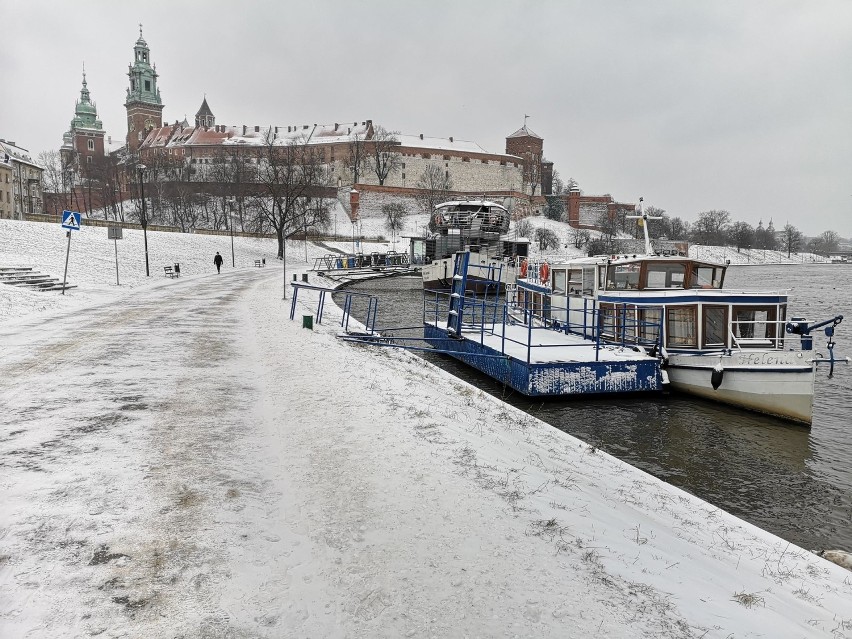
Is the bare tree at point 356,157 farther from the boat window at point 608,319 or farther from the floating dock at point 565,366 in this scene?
the floating dock at point 565,366

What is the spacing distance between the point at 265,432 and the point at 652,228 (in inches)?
5175

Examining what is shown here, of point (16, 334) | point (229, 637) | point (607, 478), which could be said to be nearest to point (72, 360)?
point (16, 334)

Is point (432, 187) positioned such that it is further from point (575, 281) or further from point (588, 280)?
point (588, 280)

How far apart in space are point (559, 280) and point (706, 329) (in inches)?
234

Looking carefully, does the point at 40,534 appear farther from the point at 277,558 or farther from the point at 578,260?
the point at 578,260

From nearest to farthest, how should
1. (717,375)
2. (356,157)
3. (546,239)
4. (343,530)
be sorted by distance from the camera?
(343,530)
(717,375)
(546,239)
(356,157)

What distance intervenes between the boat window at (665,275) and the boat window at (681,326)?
1064mm

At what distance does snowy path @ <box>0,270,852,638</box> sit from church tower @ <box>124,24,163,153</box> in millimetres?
133910

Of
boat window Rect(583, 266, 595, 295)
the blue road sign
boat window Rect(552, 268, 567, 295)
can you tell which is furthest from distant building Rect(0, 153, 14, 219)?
boat window Rect(583, 266, 595, 295)

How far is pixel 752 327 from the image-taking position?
47.0 feet

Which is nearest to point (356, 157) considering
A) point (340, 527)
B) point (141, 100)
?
point (141, 100)

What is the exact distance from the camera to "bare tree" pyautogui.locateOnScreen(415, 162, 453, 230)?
105 m

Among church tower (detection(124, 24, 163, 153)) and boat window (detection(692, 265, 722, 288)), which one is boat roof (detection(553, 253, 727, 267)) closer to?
boat window (detection(692, 265, 722, 288))

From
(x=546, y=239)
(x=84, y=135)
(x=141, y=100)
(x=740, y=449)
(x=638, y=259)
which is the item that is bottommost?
(x=740, y=449)
